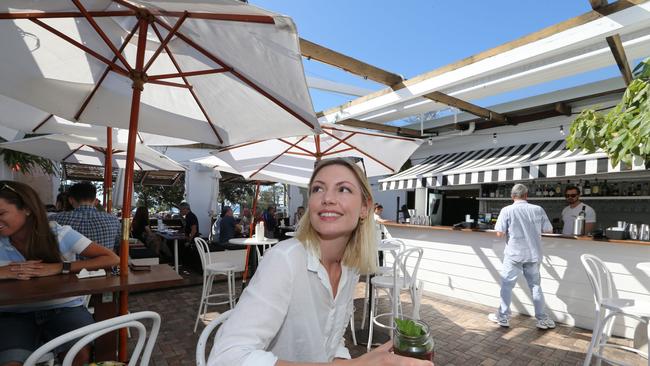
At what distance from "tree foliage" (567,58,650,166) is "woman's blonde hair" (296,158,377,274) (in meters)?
1.76

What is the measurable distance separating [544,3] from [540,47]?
2.49m

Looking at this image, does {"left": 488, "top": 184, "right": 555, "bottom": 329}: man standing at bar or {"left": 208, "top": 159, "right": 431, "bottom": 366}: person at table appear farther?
{"left": 488, "top": 184, "right": 555, "bottom": 329}: man standing at bar

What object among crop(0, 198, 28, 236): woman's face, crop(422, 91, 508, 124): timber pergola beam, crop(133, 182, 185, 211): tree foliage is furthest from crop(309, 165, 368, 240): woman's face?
crop(133, 182, 185, 211): tree foliage

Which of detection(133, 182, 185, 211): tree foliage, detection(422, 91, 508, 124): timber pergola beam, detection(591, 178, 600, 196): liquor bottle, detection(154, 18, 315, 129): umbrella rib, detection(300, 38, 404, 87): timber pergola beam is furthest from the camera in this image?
detection(133, 182, 185, 211): tree foliage

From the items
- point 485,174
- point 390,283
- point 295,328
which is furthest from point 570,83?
point 295,328

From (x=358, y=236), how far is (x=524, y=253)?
3.74 m

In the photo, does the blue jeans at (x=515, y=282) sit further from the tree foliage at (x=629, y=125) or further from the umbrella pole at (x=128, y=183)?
the umbrella pole at (x=128, y=183)

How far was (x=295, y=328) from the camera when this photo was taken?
3.33 ft

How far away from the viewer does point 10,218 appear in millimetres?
1895

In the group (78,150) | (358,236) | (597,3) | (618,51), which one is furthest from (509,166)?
(78,150)

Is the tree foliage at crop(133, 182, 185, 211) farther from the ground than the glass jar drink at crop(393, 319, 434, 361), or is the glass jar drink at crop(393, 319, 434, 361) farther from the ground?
the glass jar drink at crop(393, 319, 434, 361)

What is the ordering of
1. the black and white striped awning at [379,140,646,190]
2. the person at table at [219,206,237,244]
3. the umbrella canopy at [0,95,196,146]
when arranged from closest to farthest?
the umbrella canopy at [0,95,196,146], the black and white striped awning at [379,140,646,190], the person at table at [219,206,237,244]

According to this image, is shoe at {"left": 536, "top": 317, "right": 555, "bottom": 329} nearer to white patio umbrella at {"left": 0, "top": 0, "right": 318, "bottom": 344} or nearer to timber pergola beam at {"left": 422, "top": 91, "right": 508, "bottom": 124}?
timber pergola beam at {"left": 422, "top": 91, "right": 508, "bottom": 124}

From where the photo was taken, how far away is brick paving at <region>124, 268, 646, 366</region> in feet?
10.3
